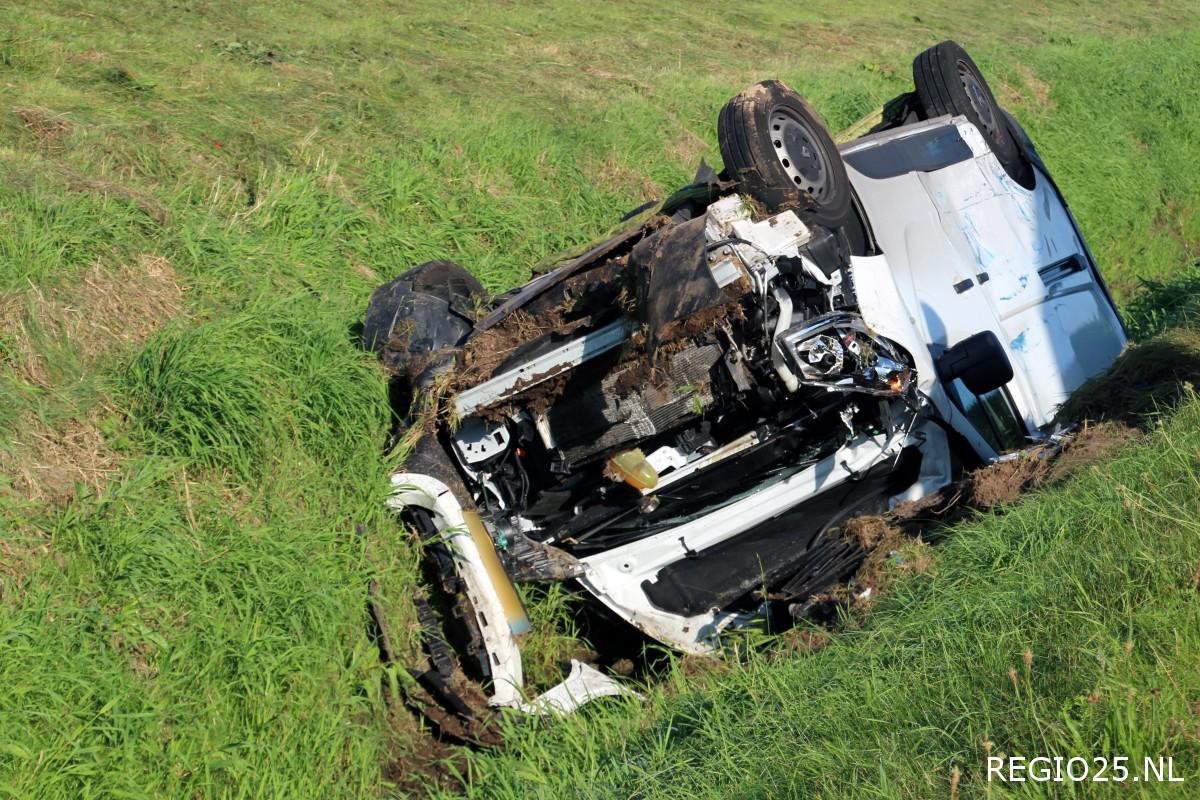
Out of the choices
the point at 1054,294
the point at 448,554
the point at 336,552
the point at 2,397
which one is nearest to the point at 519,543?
the point at 448,554

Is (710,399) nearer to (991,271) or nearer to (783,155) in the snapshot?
(783,155)

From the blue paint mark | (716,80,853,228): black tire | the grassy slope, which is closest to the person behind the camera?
the grassy slope

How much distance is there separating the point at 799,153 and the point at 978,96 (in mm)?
2080

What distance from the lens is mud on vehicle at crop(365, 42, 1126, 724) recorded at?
5.10 m

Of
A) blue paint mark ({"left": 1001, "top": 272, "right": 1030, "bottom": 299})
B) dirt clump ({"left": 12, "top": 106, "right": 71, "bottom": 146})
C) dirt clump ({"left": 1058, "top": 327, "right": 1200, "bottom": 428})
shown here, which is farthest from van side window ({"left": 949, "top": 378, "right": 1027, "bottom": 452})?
dirt clump ({"left": 12, "top": 106, "right": 71, "bottom": 146})

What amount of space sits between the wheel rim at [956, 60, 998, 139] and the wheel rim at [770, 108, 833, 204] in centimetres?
154

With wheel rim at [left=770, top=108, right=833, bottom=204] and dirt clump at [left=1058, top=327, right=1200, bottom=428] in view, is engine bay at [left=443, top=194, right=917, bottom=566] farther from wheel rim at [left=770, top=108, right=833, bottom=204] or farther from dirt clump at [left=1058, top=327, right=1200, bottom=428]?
dirt clump at [left=1058, top=327, right=1200, bottom=428]

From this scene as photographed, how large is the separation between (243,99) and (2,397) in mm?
4364

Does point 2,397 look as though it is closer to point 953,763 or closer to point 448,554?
point 448,554

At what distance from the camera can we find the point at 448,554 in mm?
5305

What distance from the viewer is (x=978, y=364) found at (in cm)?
534

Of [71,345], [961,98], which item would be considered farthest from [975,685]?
[961,98]

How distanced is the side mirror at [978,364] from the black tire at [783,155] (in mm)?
885

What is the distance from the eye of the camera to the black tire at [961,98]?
23.0 ft
